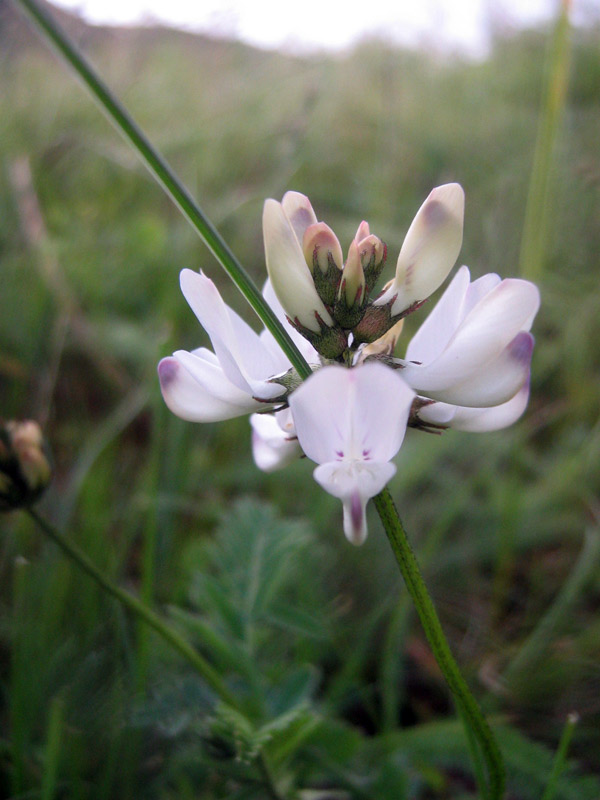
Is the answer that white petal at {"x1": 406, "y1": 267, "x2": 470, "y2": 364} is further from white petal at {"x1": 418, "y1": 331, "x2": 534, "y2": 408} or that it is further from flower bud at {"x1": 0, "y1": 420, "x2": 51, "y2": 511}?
flower bud at {"x1": 0, "y1": 420, "x2": 51, "y2": 511}

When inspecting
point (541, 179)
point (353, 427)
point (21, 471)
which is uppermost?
point (541, 179)

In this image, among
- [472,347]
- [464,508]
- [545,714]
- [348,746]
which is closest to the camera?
[472,347]

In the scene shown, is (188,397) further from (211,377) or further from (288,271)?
(288,271)

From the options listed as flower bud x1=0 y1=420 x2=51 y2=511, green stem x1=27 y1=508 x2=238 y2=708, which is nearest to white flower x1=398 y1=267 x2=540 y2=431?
green stem x1=27 y1=508 x2=238 y2=708

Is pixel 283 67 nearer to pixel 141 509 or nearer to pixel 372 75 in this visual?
pixel 372 75

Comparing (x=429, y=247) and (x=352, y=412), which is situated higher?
(x=429, y=247)

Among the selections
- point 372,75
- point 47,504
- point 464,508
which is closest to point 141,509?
point 47,504

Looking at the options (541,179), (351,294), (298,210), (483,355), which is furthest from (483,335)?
(541,179)
